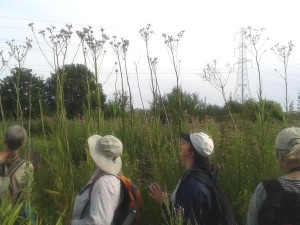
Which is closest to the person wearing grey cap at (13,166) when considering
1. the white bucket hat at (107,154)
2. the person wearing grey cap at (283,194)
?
the white bucket hat at (107,154)

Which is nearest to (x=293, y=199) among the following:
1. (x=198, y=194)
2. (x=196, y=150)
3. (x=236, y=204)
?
(x=198, y=194)

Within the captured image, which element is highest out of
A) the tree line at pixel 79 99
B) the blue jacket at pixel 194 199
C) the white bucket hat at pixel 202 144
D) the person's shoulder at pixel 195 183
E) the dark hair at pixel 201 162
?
the tree line at pixel 79 99

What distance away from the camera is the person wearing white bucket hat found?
3701 mm

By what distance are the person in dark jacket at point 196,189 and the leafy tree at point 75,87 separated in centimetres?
246

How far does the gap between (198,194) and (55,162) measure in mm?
2376

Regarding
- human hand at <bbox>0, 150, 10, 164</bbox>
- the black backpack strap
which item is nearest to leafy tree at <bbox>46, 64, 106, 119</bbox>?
human hand at <bbox>0, 150, 10, 164</bbox>

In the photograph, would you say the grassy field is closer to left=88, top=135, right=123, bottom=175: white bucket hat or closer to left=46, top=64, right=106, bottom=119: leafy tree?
left=46, top=64, right=106, bottom=119: leafy tree

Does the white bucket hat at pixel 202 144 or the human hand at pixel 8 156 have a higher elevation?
the white bucket hat at pixel 202 144

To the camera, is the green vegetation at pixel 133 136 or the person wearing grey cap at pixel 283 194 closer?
the person wearing grey cap at pixel 283 194

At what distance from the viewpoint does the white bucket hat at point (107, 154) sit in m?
3.95

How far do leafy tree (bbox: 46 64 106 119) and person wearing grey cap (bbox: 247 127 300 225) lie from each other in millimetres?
3327

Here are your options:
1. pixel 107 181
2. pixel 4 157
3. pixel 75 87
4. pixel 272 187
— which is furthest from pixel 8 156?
pixel 75 87

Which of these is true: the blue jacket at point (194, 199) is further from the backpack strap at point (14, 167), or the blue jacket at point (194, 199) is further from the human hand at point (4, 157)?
the human hand at point (4, 157)

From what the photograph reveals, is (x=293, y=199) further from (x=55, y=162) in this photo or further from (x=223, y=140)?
(x=55, y=162)
